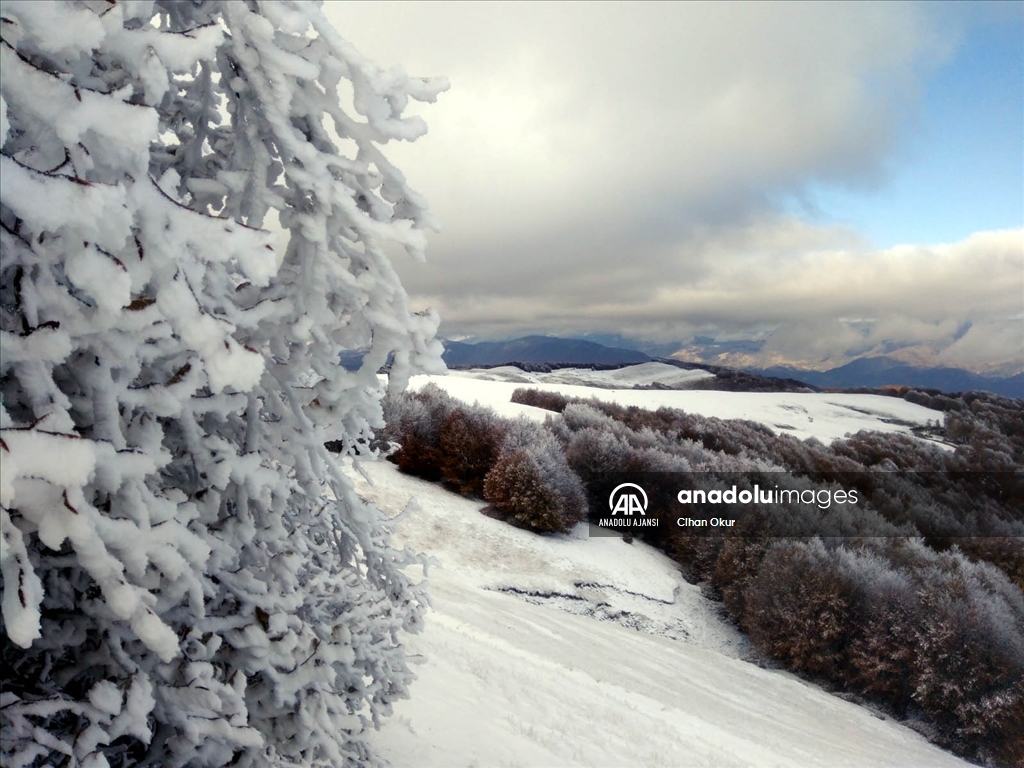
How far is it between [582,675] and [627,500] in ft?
23.5

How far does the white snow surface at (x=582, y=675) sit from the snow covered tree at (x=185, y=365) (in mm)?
1810

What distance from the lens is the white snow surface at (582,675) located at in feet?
14.7

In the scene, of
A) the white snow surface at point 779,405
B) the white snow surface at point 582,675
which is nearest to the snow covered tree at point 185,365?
the white snow surface at point 582,675

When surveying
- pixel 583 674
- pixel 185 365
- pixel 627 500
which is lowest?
pixel 583 674

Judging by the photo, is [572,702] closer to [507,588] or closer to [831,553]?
[507,588]

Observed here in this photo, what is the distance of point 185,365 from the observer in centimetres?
177

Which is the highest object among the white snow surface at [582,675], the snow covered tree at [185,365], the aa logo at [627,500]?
the snow covered tree at [185,365]

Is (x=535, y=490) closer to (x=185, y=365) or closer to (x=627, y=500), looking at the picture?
(x=627, y=500)

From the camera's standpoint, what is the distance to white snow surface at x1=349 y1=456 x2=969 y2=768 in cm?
447

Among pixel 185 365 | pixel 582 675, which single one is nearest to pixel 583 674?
pixel 582 675

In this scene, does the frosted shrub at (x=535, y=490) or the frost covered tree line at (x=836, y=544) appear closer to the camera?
the frost covered tree line at (x=836, y=544)

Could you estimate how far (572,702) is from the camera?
553cm

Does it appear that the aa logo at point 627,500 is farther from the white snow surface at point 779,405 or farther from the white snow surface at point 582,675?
the white snow surface at point 779,405

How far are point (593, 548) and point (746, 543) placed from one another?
9.43 ft
